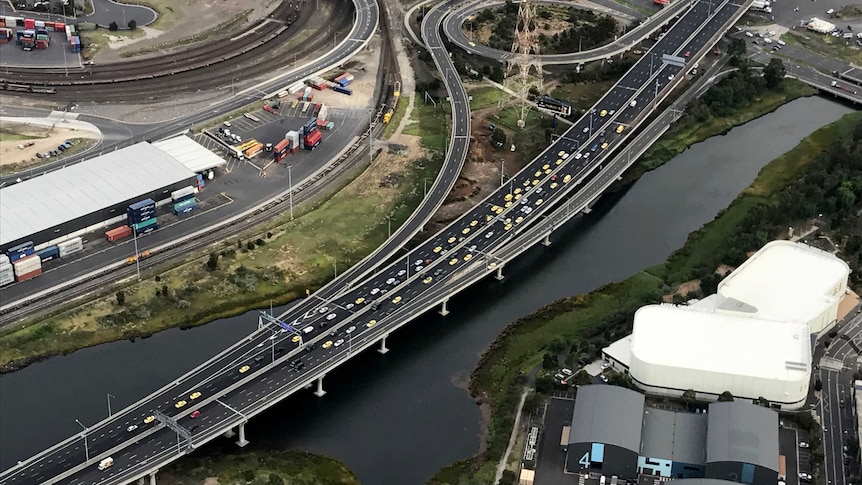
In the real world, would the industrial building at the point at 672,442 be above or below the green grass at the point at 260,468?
above

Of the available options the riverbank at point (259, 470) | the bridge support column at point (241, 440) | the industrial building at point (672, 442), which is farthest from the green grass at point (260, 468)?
the industrial building at point (672, 442)

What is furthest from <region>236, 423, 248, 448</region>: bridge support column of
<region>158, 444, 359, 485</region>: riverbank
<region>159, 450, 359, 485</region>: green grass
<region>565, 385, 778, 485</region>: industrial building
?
A: <region>565, 385, 778, 485</region>: industrial building

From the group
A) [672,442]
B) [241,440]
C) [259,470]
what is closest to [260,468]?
[259,470]

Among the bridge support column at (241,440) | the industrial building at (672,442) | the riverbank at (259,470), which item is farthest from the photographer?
the bridge support column at (241,440)

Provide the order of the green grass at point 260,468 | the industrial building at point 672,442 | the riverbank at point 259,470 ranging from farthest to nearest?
the green grass at point 260,468, the riverbank at point 259,470, the industrial building at point 672,442

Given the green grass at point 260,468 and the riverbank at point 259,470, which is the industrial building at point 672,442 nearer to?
the green grass at point 260,468

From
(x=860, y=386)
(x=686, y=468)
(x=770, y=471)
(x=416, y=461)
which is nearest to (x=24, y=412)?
(x=416, y=461)

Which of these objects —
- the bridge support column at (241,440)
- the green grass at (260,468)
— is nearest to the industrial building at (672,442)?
the green grass at (260,468)

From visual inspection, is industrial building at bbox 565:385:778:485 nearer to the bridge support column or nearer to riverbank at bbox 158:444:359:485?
riverbank at bbox 158:444:359:485

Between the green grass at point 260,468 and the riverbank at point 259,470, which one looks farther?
the green grass at point 260,468
